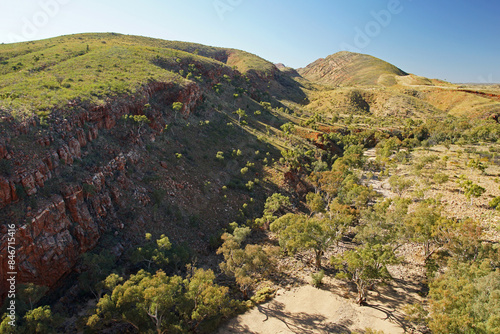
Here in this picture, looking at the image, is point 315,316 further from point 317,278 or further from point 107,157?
point 107,157

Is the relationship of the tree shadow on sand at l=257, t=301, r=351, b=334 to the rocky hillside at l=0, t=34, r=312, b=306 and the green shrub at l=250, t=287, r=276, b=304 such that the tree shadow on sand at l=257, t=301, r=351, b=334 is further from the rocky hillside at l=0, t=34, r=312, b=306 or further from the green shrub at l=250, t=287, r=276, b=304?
the rocky hillside at l=0, t=34, r=312, b=306

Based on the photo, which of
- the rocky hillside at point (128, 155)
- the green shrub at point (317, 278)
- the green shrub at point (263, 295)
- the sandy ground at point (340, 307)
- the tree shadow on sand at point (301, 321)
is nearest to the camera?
the tree shadow on sand at point (301, 321)

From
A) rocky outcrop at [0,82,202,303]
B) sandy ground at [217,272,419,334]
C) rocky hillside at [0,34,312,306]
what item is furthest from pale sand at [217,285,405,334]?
rocky outcrop at [0,82,202,303]

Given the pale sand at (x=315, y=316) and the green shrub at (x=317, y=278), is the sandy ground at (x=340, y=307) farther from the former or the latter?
the green shrub at (x=317, y=278)

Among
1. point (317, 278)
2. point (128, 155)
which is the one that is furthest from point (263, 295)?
point (128, 155)

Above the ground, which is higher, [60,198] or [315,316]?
[60,198]

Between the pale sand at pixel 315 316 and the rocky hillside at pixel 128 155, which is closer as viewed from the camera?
the pale sand at pixel 315 316

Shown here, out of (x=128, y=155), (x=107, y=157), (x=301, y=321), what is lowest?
(x=301, y=321)

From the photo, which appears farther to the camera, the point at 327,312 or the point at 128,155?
the point at 128,155

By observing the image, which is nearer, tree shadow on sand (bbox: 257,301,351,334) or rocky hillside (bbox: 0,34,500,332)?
tree shadow on sand (bbox: 257,301,351,334)

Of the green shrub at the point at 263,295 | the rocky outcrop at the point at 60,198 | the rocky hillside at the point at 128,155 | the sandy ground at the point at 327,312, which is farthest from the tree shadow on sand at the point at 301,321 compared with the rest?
the rocky outcrop at the point at 60,198

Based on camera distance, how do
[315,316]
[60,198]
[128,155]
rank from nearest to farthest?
[315,316], [60,198], [128,155]

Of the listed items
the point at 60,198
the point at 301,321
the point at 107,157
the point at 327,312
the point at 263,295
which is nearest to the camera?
the point at 301,321

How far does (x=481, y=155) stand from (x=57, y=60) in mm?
107889
